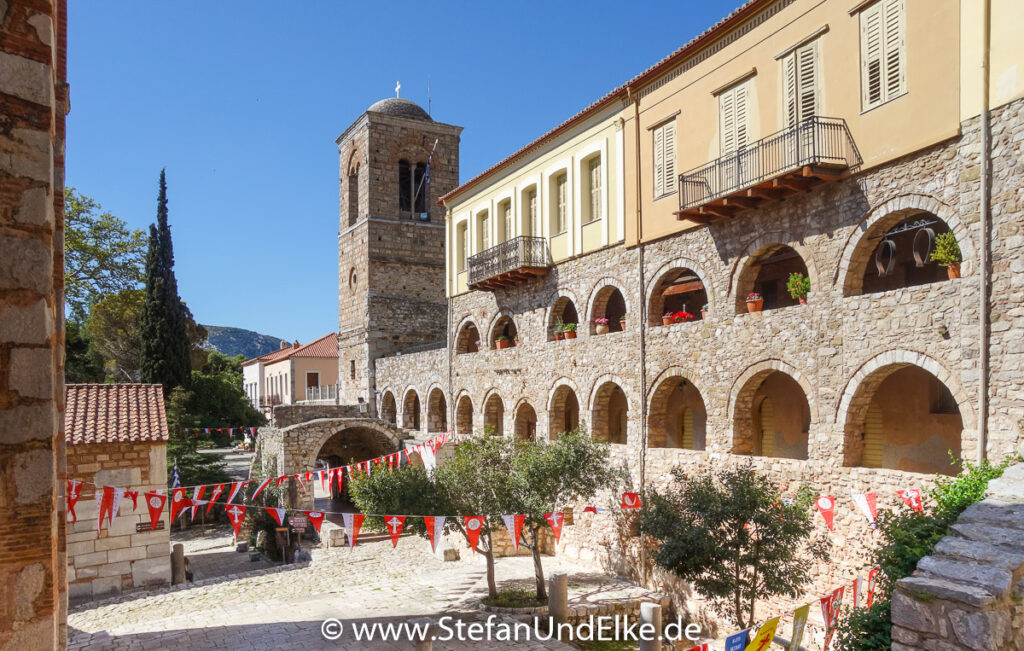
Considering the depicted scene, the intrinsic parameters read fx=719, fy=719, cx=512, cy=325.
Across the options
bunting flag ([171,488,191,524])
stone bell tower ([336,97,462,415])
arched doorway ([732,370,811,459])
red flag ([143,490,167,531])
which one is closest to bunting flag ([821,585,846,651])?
arched doorway ([732,370,811,459])

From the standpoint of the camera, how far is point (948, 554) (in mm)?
6723

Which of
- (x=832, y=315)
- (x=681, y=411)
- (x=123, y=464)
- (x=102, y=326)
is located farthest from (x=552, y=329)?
(x=102, y=326)

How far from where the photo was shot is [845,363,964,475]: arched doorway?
38.5 feet

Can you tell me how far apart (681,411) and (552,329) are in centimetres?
425

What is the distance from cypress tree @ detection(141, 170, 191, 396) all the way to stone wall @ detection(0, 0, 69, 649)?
28.9 meters

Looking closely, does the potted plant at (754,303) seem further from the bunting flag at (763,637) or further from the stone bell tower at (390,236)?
the stone bell tower at (390,236)

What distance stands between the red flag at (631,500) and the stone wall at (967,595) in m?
8.55

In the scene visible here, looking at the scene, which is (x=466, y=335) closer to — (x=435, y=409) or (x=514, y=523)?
(x=435, y=409)

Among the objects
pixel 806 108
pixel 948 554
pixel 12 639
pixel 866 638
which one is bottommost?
pixel 866 638

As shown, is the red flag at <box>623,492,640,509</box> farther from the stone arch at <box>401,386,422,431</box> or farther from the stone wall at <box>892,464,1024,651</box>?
the stone arch at <box>401,386,422,431</box>

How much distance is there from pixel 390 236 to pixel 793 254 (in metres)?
19.3

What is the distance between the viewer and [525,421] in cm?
2186

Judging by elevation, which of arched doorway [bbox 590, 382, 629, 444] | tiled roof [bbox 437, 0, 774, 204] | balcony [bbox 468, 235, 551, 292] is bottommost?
arched doorway [bbox 590, 382, 629, 444]

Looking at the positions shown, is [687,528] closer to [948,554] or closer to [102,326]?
[948,554]
